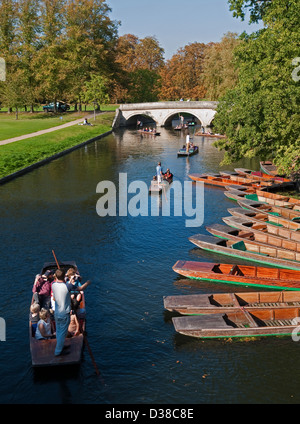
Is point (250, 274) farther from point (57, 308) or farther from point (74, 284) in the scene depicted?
point (57, 308)

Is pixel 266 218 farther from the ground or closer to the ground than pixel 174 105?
closer to the ground

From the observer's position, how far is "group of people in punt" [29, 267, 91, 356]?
43.4ft

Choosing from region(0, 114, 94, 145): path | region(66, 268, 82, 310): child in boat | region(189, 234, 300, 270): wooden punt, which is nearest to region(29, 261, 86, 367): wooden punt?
region(66, 268, 82, 310): child in boat

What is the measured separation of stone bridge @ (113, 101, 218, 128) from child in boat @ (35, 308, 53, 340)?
78.4 meters

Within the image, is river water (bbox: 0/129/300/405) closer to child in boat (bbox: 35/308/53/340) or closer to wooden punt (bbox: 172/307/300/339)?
wooden punt (bbox: 172/307/300/339)

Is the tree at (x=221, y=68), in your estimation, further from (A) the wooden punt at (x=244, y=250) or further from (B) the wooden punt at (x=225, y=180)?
(A) the wooden punt at (x=244, y=250)

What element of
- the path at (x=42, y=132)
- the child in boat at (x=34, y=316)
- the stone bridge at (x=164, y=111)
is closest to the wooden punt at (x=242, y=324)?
the child in boat at (x=34, y=316)

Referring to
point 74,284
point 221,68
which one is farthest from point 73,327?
point 221,68

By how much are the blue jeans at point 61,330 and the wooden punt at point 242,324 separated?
4.49 metres

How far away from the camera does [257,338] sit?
16734 mm

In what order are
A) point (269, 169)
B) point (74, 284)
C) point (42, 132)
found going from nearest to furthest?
point (74, 284) → point (269, 169) → point (42, 132)

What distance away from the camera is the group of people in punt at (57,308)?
13.2 m

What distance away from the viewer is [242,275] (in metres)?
21.4

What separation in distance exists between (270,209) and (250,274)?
1024 cm
